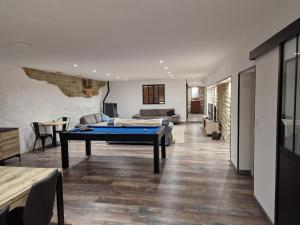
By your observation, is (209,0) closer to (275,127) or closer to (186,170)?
(275,127)

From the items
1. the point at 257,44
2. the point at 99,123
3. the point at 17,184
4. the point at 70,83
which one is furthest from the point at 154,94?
the point at 17,184

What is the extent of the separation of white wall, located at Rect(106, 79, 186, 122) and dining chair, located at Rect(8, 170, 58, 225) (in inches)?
417

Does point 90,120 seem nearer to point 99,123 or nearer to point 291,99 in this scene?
point 99,123

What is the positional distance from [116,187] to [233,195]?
1.93 m

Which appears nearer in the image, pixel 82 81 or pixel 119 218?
pixel 119 218

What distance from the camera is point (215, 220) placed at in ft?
8.62

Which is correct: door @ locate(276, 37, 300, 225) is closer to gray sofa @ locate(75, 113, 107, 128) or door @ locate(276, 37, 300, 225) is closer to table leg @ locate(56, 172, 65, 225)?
table leg @ locate(56, 172, 65, 225)

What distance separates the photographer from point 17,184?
190cm

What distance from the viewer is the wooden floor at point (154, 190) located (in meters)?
2.72

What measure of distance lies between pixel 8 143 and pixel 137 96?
321 inches

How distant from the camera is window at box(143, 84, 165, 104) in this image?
12.3 meters

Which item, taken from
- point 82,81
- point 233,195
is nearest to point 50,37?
point 233,195

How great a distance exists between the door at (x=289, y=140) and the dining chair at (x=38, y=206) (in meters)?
2.19

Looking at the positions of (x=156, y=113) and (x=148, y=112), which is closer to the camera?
(x=156, y=113)
